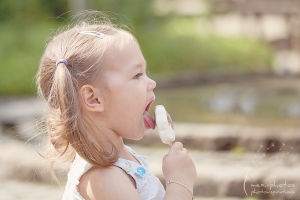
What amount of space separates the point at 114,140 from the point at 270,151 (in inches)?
87.0

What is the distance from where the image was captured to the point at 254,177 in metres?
3.48

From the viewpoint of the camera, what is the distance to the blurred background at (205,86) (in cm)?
401

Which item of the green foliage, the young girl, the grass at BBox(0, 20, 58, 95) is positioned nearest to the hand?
the young girl

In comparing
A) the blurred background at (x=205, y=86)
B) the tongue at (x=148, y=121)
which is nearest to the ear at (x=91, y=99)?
the tongue at (x=148, y=121)

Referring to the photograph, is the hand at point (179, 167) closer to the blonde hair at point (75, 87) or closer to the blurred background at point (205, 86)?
the blonde hair at point (75, 87)

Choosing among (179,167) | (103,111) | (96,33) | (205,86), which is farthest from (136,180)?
(205,86)

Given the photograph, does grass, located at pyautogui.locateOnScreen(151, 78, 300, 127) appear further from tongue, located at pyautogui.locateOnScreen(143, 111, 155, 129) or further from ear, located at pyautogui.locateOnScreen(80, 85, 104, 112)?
ear, located at pyautogui.locateOnScreen(80, 85, 104, 112)

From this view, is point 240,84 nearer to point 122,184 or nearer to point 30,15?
point 30,15

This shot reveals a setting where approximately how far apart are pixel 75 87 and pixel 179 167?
46 centimetres

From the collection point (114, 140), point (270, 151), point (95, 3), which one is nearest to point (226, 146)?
point (270, 151)

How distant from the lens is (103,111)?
2223 millimetres

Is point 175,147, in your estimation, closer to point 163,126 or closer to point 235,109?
point 163,126

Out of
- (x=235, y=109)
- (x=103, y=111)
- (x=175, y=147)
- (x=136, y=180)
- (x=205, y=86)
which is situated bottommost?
(x=205, y=86)

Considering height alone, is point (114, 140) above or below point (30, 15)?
above
